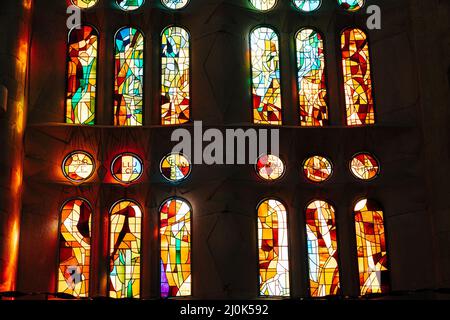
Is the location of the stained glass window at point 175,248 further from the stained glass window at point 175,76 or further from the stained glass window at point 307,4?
the stained glass window at point 307,4

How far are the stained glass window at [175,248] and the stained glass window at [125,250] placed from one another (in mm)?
489

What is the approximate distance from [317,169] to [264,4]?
3851 mm

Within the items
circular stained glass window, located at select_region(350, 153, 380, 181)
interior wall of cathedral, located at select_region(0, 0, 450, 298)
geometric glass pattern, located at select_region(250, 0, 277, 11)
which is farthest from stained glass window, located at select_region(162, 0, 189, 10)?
circular stained glass window, located at select_region(350, 153, 380, 181)

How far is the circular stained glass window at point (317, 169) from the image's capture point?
17.4m

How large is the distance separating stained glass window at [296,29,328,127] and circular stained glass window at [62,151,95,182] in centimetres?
440

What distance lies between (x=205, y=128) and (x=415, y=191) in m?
4.29

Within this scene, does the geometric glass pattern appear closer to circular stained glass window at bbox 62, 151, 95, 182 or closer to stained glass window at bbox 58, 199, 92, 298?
circular stained glass window at bbox 62, 151, 95, 182

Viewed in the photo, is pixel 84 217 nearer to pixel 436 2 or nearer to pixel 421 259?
pixel 421 259

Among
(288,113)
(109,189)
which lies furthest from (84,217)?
(288,113)

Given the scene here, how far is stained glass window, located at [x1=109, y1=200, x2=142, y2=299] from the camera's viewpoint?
1650 centimetres

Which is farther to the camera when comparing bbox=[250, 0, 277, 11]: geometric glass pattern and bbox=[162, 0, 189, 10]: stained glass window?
bbox=[250, 0, 277, 11]: geometric glass pattern

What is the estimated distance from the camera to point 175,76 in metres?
18.0

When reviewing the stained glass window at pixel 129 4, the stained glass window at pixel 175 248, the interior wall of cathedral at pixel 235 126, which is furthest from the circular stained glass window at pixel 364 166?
the stained glass window at pixel 129 4

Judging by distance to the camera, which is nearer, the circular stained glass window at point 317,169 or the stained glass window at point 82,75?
the circular stained glass window at point 317,169
